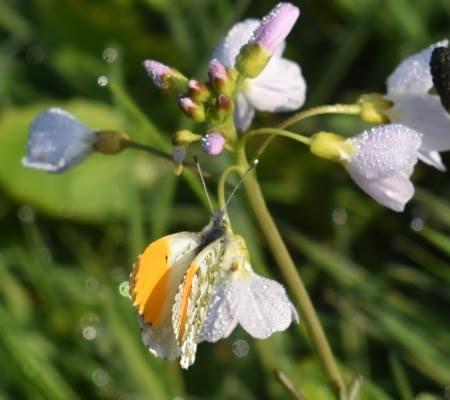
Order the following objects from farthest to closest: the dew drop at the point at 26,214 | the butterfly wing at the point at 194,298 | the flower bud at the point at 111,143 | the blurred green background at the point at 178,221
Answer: the dew drop at the point at 26,214 < the blurred green background at the point at 178,221 < the flower bud at the point at 111,143 < the butterfly wing at the point at 194,298

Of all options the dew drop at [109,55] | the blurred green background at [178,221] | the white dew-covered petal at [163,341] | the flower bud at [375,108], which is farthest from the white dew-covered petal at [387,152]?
the dew drop at [109,55]

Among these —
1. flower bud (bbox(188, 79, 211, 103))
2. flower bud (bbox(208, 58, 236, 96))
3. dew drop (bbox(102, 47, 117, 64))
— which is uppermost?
flower bud (bbox(208, 58, 236, 96))

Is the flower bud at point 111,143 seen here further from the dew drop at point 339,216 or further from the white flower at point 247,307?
the dew drop at point 339,216

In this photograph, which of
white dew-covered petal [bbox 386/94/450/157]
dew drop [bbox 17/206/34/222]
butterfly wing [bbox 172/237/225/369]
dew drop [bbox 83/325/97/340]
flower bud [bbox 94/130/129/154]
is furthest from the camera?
dew drop [bbox 17/206/34/222]

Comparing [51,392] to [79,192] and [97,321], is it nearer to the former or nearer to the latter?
[97,321]

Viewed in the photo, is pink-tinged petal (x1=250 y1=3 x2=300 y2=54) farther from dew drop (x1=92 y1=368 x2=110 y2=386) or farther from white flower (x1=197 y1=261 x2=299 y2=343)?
dew drop (x1=92 y1=368 x2=110 y2=386)

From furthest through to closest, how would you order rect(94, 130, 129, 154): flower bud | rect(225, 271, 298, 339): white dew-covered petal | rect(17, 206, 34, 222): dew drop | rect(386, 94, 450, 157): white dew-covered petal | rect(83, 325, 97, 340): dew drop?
rect(17, 206, 34, 222): dew drop, rect(83, 325, 97, 340): dew drop, rect(94, 130, 129, 154): flower bud, rect(386, 94, 450, 157): white dew-covered petal, rect(225, 271, 298, 339): white dew-covered petal

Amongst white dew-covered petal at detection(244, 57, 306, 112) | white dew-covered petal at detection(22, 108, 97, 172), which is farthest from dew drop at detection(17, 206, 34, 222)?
white dew-covered petal at detection(244, 57, 306, 112)
